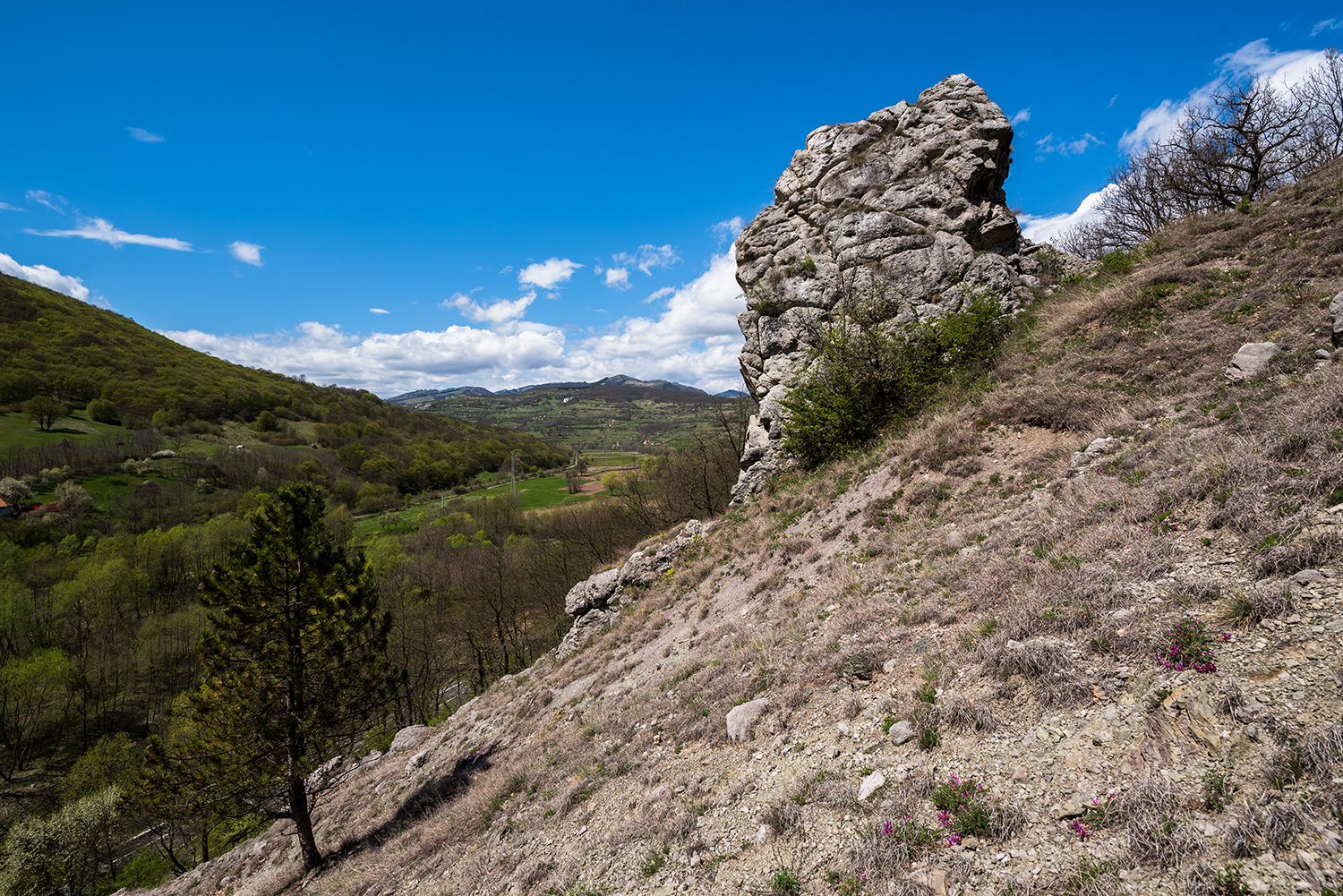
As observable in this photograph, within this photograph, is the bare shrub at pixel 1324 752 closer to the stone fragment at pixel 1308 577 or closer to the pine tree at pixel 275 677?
the stone fragment at pixel 1308 577

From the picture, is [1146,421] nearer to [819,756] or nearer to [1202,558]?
[1202,558]

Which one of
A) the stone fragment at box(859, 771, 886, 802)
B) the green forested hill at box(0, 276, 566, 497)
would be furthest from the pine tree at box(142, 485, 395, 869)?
the green forested hill at box(0, 276, 566, 497)

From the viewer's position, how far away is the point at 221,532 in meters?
54.2

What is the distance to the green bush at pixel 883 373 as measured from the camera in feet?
57.7

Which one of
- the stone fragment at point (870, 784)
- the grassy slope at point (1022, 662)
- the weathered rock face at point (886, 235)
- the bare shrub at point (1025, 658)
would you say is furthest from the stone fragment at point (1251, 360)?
the stone fragment at point (870, 784)

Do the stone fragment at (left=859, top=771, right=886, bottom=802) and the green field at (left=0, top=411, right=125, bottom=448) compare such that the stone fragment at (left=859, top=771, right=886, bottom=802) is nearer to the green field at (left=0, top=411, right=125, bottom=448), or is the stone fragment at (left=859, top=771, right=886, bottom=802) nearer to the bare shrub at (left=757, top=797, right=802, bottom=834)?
the bare shrub at (left=757, top=797, right=802, bottom=834)

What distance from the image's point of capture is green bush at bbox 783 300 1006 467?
17.6m

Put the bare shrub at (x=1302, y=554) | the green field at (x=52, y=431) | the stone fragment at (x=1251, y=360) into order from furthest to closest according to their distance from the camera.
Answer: the green field at (x=52, y=431), the stone fragment at (x=1251, y=360), the bare shrub at (x=1302, y=554)

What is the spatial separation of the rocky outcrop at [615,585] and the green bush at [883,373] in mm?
6248

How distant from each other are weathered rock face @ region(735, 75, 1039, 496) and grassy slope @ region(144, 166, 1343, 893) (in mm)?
5336

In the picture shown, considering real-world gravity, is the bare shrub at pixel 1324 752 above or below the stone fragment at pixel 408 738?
above

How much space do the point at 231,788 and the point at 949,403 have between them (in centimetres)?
2398

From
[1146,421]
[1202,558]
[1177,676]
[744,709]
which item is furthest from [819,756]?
[1146,421]

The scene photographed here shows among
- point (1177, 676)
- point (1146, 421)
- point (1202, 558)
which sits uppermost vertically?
point (1146, 421)
